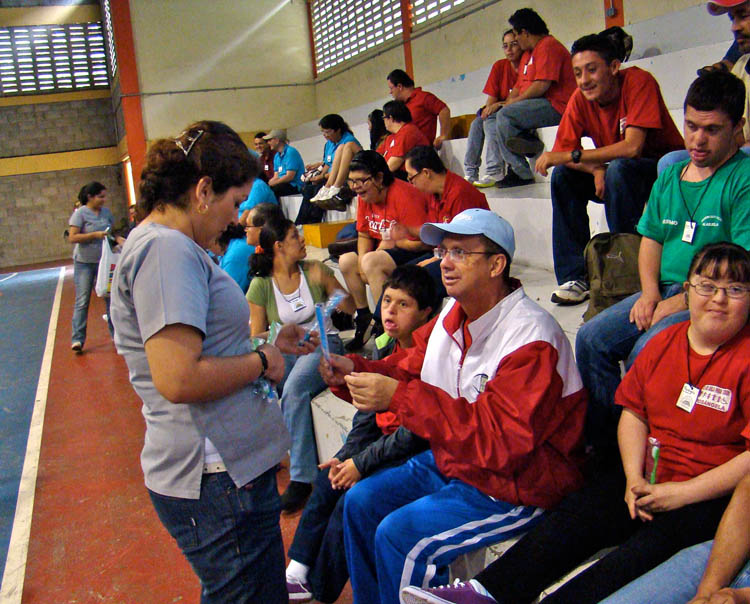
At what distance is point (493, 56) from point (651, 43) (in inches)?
108

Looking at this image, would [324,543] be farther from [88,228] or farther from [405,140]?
[88,228]

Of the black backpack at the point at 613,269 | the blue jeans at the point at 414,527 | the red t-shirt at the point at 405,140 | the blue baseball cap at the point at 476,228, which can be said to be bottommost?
the blue jeans at the point at 414,527

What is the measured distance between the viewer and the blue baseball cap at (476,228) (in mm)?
1975

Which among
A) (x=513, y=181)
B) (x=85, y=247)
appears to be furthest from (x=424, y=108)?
(x=85, y=247)

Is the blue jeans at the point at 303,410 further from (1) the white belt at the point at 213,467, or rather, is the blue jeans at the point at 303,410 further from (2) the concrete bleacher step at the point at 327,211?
(2) the concrete bleacher step at the point at 327,211

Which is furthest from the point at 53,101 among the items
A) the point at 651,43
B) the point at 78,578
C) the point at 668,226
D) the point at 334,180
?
the point at 668,226

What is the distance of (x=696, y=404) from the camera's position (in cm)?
169

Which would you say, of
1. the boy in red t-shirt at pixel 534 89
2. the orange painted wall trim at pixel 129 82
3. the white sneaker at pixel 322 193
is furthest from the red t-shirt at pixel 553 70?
the orange painted wall trim at pixel 129 82

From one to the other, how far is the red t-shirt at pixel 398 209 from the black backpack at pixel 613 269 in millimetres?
1621

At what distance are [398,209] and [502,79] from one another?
207cm

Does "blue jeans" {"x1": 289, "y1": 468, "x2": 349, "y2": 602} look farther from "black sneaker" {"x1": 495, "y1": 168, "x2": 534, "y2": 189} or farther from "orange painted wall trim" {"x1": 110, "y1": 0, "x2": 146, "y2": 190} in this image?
"orange painted wall trim" {"x1": 110, "y1": 0, "x2": 146, "y2": 190}

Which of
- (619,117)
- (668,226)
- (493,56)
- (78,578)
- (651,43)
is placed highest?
(493,56)

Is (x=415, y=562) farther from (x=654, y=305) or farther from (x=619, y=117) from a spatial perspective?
(x=619, y=117)

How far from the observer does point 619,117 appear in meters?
3.20
